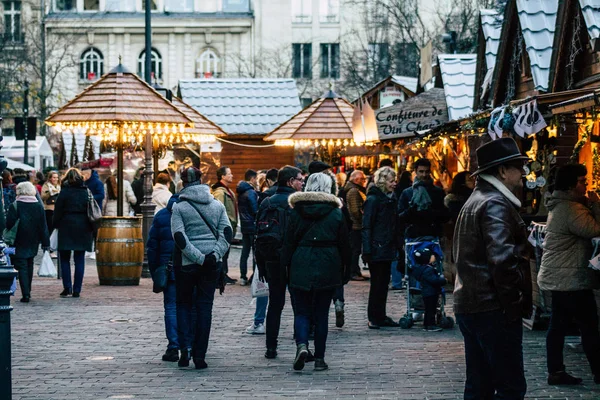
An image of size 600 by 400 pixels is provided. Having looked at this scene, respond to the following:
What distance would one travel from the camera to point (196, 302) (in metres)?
10.6

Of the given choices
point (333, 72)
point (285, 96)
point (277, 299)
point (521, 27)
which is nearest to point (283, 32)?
point (333, 72)

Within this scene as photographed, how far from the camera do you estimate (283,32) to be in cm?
7619

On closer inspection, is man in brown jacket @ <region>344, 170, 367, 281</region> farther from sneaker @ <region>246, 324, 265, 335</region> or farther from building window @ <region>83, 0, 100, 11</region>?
building window @ <region>83, 0, 100, 11</region>

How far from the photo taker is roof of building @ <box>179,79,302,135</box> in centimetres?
3077

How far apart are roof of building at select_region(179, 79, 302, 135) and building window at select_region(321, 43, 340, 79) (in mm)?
42612

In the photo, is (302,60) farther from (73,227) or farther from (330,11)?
(73,227)

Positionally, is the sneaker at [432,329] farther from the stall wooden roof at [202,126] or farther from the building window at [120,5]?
the building window at [120,5]

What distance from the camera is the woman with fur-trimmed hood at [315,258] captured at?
10359 millimetres

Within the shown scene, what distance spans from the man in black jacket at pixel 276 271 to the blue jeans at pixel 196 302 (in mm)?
732

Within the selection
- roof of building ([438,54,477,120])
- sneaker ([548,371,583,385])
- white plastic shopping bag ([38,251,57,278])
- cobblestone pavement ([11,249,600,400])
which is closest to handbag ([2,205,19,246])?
cobblestone pavement ([11,249,600,400])

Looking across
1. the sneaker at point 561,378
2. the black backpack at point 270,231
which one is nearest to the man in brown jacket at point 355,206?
the black backpack at point 270,231

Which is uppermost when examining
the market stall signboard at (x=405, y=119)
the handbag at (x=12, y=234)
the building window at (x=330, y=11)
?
the building window at (x=330, y=11)

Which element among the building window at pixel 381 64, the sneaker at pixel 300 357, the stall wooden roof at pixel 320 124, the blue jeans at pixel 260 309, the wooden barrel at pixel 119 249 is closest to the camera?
the sneaker at pixel 300 357

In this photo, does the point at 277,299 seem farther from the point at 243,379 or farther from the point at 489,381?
the point at 489,381
